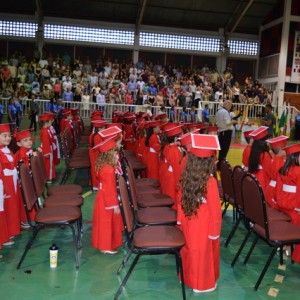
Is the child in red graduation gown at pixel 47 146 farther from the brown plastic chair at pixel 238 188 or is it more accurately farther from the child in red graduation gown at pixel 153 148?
the brown plastic chair at pixel 238 188

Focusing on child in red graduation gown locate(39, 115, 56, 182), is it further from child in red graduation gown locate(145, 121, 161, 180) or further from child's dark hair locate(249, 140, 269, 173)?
child's dark hair locate(249, 140, 269, 173)

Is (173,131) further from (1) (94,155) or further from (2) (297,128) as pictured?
(2) (297,128)

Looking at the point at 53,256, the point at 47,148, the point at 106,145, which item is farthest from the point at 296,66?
the point at 53,256

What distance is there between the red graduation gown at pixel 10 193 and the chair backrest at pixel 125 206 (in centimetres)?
184

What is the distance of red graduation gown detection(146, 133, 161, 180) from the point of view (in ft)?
25.4

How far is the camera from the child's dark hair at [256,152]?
588cm

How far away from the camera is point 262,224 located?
4125mm

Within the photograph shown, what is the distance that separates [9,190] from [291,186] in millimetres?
3485

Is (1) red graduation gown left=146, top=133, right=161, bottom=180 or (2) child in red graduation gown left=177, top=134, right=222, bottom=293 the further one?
(1) red graduation gown left=146, top=133, right=161, bottom=180

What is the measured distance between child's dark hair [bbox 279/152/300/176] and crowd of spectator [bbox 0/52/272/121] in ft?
43.0

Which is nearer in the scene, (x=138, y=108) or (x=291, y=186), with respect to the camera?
(x=291, y=186)

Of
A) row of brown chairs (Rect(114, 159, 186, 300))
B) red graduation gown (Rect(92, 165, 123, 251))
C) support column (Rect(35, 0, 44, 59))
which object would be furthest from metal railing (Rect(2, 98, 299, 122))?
row of brown chairs (Rect(114, 159, 186, 300))

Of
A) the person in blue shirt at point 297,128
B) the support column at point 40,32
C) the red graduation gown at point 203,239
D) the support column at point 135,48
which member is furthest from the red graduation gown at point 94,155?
the support column at point 135,48

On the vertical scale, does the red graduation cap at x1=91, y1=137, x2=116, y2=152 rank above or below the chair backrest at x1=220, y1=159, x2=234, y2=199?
above
